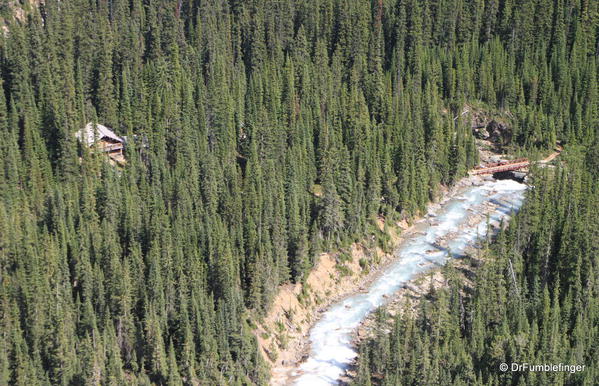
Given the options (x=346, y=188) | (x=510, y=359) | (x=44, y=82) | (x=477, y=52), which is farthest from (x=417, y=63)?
(x=510, y=359)

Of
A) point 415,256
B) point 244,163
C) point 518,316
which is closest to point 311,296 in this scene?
point 415,256

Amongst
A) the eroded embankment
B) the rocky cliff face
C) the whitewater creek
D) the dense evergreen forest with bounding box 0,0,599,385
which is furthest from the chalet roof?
the rocky cliff face

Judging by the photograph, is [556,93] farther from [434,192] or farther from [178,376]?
[178,376]

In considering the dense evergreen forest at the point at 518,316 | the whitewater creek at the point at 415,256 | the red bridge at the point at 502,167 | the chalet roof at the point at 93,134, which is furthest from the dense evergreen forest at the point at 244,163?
the whitewater creek at the point at 415,256

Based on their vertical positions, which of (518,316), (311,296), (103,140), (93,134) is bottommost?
(311,296)

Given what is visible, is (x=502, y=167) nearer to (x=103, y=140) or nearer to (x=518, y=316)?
(x=518, y=316)

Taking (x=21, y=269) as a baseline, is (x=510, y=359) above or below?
below

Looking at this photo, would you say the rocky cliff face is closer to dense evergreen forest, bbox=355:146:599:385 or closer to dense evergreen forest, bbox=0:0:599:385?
dense evergreen forest, bbox=0:0:599:385
